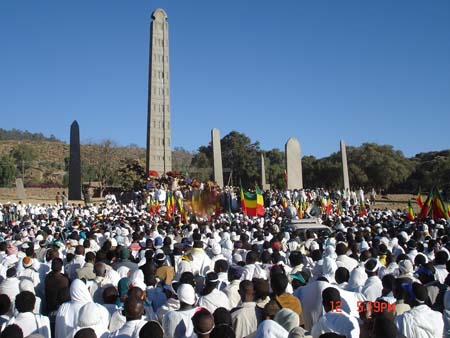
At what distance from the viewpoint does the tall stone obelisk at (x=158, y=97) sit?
39.4 meters

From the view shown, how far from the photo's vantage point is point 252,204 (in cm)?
1944

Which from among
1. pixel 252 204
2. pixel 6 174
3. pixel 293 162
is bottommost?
pixel 252 204

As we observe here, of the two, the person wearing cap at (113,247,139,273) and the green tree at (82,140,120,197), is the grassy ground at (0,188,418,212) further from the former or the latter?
the person wearing cap at (113,247,139,273)

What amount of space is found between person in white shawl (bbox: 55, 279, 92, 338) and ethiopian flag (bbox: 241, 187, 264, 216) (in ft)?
45.7

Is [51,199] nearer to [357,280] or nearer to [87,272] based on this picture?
[87,272]

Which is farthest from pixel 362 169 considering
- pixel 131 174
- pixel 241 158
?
pixel 131 174

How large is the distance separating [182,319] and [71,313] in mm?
1257

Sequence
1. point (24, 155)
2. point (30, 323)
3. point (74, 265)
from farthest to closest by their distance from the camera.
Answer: point (24, 155)
point (74, 265)
point (30, 323)

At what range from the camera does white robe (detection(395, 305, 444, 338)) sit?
4.23 meters

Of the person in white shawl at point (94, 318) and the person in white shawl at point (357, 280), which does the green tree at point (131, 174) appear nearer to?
the person in white shawl at point (357, 280)

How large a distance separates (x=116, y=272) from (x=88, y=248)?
2.97 meters

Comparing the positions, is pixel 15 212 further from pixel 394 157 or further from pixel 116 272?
pixel 394 157

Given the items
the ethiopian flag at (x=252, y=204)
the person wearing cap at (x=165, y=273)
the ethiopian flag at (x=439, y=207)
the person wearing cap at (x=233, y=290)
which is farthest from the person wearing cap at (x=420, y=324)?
the ethiopian flag at (x=252, y=204)

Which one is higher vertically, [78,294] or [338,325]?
[78,294]
